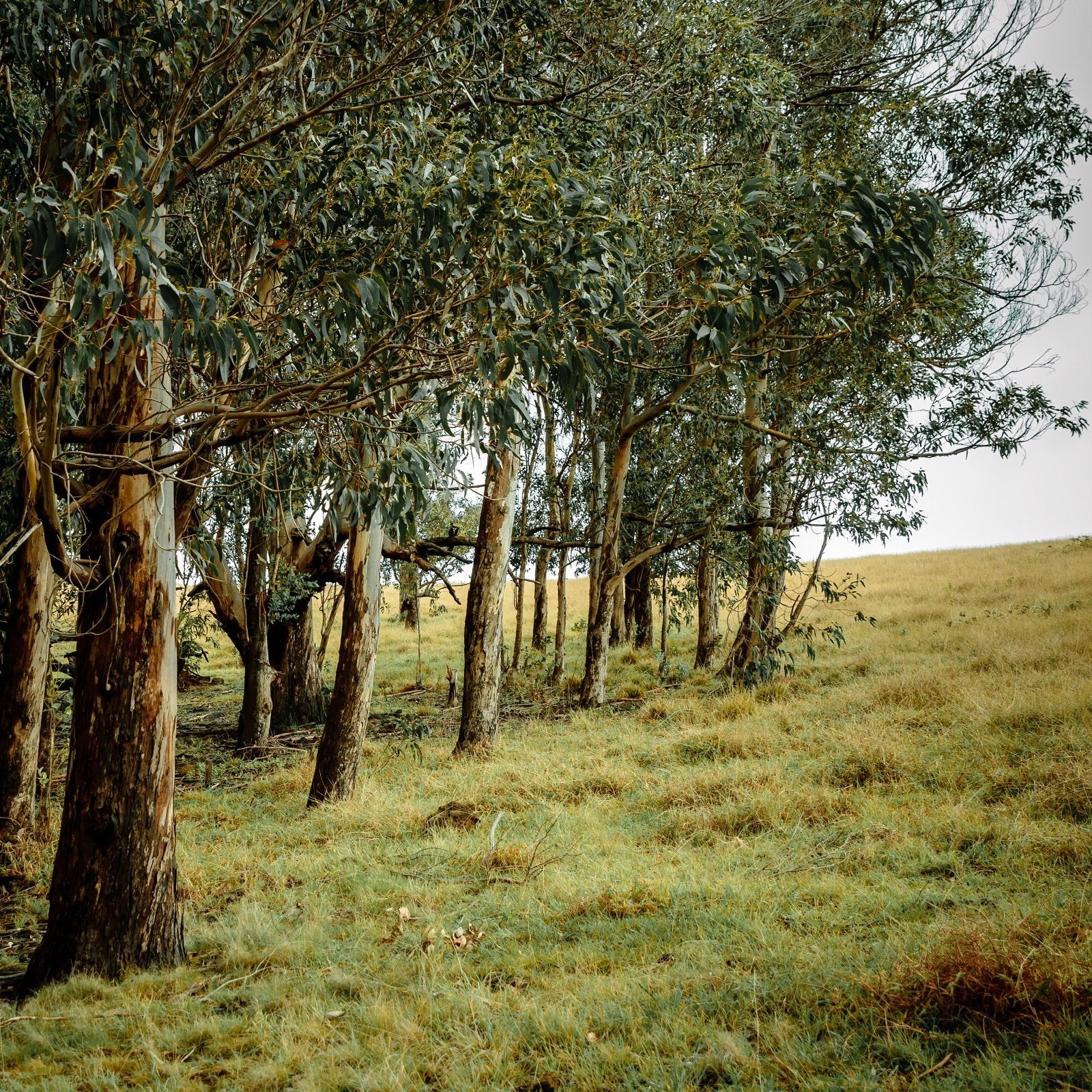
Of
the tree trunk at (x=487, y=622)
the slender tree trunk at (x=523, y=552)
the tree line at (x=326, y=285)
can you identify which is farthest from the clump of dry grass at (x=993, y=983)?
the slender tree trunk at (x=523, y=552)

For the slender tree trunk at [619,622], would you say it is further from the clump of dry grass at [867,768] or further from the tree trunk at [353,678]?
the clump of dry grass at [867,768]

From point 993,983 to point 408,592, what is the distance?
19.6 m

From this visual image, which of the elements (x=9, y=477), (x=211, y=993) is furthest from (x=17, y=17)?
(x=211, y=993)

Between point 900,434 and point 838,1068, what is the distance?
11.4 m

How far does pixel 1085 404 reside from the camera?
13680 mm

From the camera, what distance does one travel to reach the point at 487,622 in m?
11.0

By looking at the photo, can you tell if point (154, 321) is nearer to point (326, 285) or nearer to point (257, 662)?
point (326, 285)

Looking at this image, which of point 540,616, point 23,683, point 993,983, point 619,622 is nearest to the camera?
point 993,983

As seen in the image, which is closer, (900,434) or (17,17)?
(17,17)

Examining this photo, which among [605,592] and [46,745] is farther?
[605,592]

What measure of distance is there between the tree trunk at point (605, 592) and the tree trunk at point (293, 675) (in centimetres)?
433

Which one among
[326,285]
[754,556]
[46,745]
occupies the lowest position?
[46,745]

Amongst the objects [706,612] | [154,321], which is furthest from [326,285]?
[706,612]

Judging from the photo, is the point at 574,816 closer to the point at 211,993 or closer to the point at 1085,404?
the point at 211,993
